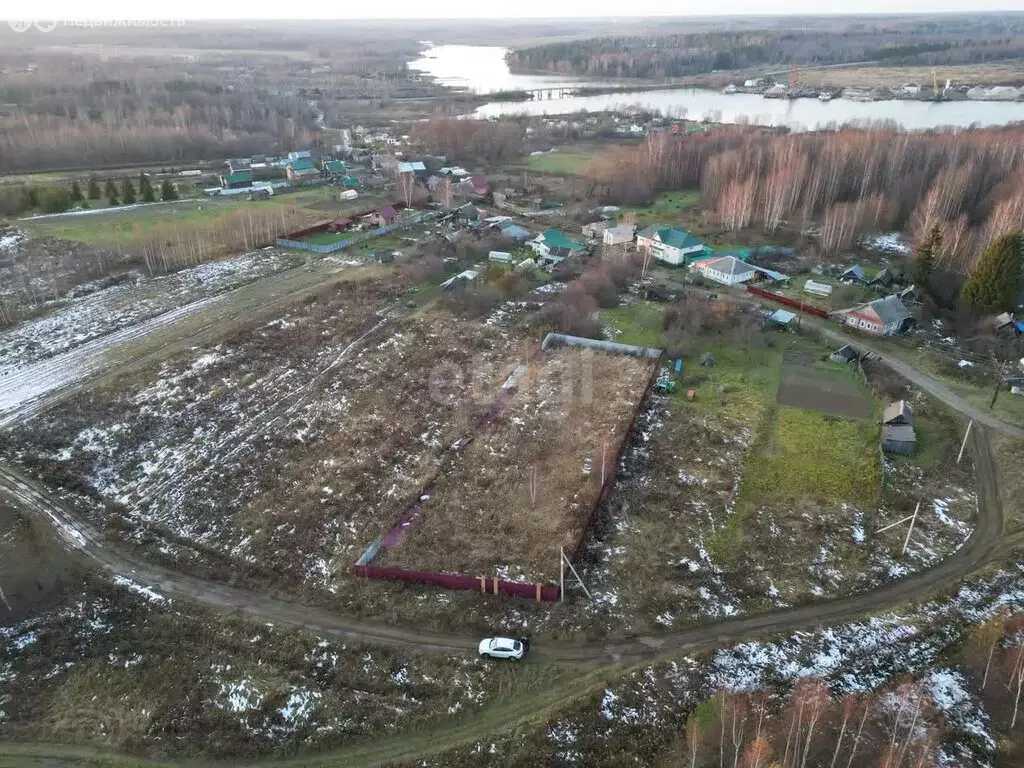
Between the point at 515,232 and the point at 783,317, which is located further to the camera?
the point at 515,232

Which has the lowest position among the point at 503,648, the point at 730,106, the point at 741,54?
the point at 503,648

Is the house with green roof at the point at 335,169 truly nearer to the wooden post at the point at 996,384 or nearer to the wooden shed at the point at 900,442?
the wooden shed at the point at 900,442

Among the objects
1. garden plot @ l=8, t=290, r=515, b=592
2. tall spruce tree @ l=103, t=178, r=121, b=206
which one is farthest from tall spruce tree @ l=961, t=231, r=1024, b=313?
tall spruce tree @ l=103, t=178, r=121, b=206

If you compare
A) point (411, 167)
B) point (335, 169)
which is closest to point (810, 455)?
point (411, 167)

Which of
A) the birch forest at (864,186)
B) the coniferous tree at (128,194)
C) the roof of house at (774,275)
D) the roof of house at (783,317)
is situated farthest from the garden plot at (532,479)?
the coniferous tree at (128,194)

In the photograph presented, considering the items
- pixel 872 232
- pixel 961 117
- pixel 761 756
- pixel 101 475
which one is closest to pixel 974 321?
pixel 872 232

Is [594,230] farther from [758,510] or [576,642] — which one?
[576,642]

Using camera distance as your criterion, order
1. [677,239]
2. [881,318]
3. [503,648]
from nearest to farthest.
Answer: [503,648]
[881,318]
[677,239]
